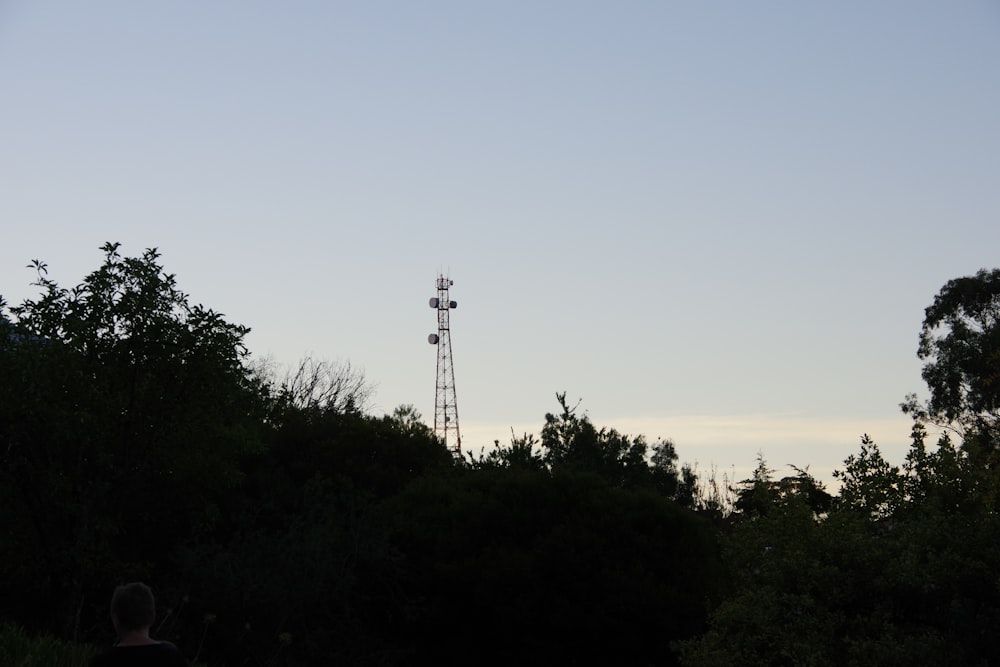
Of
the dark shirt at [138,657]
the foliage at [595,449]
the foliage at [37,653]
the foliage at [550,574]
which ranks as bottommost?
the dark shirt at [138,657]

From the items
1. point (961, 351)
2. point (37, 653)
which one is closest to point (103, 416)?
point (37, 653)

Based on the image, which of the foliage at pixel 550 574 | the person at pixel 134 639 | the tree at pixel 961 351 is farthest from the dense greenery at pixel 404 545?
the tree at pixel 961 351

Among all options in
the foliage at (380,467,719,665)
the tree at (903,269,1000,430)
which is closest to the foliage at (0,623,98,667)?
the foliage at (380,467,719,665)

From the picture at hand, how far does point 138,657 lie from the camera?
23.5ft

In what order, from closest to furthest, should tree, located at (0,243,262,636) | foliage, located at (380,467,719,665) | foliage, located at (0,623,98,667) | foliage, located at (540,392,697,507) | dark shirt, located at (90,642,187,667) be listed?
dark shirt, located at (90,642,187,667) → foliage, located at (0,623,98,667) → tree, located at (0,243,262,636) → foliage, located at (380,467,719,665) → foliage, located at (540,392,697,507)

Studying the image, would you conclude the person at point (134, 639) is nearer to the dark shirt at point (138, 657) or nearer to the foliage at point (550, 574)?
the dark shirt at point (138, 657)

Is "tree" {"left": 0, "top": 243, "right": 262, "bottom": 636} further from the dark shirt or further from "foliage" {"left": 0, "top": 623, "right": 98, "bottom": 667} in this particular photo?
the dark shirt

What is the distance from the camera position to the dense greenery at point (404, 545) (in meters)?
14.4

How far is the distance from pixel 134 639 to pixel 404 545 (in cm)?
1656

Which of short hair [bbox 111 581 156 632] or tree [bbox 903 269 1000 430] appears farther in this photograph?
tree [bbox 903 269 1000 430]

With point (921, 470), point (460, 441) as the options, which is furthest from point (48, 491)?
point (460, 441)

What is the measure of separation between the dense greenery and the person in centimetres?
779

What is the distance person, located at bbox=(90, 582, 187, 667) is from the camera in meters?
7.16

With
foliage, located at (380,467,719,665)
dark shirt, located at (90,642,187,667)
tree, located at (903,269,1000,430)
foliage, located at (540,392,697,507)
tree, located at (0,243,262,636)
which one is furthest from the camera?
tree, located at (903,269,1000,430)
